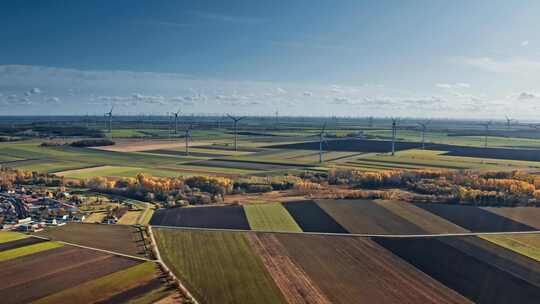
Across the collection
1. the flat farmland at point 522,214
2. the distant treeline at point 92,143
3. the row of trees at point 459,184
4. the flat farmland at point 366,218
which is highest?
the distant treeline at point 92,143

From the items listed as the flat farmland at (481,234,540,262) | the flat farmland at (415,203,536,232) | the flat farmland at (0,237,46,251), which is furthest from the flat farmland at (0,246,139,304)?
the flat farmland at (415,203,536,232)

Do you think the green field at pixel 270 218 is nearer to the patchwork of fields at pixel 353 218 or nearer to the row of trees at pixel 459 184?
the patchwork of fields at pixel 353 218

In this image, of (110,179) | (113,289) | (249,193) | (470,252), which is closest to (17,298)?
(113,289)

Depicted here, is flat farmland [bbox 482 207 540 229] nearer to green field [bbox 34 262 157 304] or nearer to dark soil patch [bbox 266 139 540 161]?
green field [bbox 34 262 157 304]

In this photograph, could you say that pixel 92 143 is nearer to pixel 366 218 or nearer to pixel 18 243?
pixel 18 243

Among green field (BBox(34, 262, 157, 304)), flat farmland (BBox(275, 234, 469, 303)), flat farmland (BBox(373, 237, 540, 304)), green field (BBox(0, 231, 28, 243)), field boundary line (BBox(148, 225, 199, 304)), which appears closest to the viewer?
green field (BBox(34, 262, 157, 304))

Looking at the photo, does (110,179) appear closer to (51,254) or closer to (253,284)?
(51,254)

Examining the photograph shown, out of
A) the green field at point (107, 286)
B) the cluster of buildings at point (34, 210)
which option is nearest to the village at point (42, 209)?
the cluster of buildings at point (34, 210)
